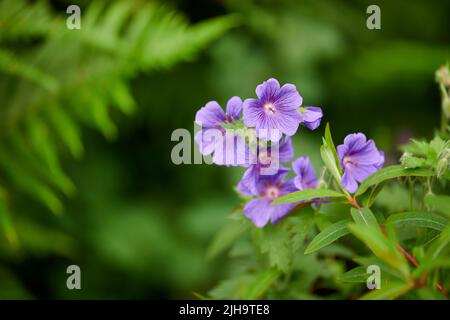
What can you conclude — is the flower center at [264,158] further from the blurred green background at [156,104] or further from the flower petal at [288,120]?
the blurred green background at [156,104]

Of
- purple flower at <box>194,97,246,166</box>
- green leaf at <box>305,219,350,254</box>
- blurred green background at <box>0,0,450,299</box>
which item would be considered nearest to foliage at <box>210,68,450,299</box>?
green leaf at <box>305,219,350,254</box>

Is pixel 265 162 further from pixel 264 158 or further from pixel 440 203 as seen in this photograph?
pixel 440 203

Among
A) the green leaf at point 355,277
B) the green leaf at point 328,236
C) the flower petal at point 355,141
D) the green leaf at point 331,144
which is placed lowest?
the green leaf at point 355,277

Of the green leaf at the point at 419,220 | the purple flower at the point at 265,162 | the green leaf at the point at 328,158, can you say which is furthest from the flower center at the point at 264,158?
the green leaf at the point at 419,220

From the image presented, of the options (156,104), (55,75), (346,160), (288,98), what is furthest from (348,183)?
(156,104)

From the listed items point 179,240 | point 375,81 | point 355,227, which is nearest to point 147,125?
point 179,240
